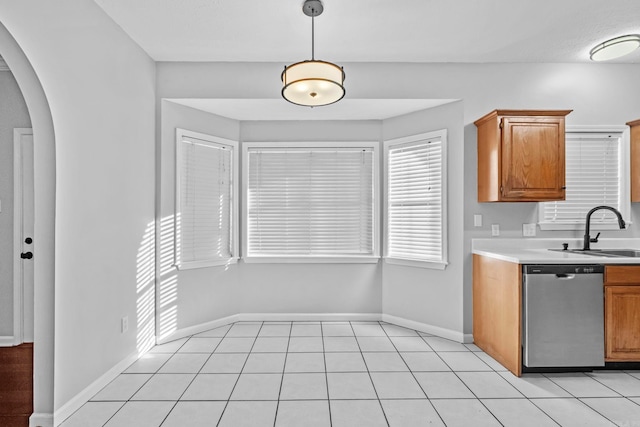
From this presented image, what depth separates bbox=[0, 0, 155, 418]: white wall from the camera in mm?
2137

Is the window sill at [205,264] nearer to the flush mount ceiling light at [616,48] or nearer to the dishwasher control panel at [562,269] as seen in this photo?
the dishwasher control panel at [562,269]

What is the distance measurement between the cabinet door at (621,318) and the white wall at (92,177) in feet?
13.0

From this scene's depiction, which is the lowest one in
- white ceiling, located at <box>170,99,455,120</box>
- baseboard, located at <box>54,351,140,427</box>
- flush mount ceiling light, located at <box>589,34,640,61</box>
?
baseboard, located at <box>54,351,140,427</box>

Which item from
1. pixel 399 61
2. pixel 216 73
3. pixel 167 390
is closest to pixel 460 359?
pixel 167 390

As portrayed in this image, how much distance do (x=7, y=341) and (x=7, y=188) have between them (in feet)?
4.96

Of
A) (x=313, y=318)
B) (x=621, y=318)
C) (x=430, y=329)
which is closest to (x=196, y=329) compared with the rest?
(x=313, y=318)

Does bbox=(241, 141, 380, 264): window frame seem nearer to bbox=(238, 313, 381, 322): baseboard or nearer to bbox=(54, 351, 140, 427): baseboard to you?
bbox=(238, 313, 381, 322): baseboard

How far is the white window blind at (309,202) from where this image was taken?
4.09 metres

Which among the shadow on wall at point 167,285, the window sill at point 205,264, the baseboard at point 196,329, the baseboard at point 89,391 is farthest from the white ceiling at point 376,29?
the baseboard at point 89,391

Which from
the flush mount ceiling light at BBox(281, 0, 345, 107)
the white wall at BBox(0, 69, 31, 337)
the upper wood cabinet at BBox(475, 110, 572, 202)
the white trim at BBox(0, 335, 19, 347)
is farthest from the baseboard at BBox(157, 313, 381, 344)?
the flush mount ceiling light at BBox(281, 0, 345, 107)

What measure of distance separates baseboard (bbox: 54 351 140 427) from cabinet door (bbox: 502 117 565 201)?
3639 mm

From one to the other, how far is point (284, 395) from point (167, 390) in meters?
0.88

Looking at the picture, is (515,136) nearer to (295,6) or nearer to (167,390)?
(295,6)

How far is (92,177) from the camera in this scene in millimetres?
2453
